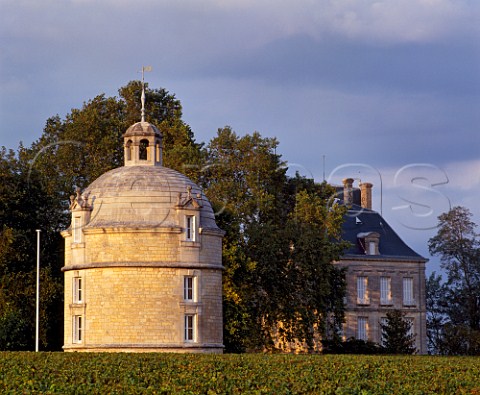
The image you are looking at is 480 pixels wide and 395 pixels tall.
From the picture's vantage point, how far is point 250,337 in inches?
3091

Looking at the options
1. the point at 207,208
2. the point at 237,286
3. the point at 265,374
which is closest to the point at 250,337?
the point at 237,286

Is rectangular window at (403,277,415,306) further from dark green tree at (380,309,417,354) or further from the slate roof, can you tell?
dark green tree at (380,309,417,354)

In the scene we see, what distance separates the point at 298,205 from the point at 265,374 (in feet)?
131

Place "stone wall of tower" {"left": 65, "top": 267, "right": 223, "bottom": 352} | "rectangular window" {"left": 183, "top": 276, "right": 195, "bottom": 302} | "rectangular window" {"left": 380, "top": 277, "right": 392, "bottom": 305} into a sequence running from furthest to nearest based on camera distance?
"rectangular window" {"left": 380, "top": 277, "right": 392, "bottom": 305}
"rectangular window" {"left": 183, "top": 276, "right": 195, "bottom": 302}
"stone wall of tower" {"left": 65, "top": 267, "right": 223, "bottom": 352}

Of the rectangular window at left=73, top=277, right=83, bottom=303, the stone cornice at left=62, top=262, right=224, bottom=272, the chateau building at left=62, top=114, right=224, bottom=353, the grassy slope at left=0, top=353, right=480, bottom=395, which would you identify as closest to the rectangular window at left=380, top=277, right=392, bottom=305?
the chateau building at left=62, top=114, right=224, bottom=353

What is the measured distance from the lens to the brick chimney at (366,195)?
10744 cm

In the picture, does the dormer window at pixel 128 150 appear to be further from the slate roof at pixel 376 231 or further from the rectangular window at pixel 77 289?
the slate roof at pixel 376 231

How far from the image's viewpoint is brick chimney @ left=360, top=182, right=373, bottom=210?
4230 inches

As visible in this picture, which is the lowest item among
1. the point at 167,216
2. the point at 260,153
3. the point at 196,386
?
the point at 196,386

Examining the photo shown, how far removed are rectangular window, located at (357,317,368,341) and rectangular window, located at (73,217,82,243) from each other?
118 ft

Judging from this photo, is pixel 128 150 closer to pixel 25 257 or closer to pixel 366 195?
pixel 25 257

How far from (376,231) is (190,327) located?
3848cm

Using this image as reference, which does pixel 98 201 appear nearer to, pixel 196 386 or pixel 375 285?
pixel 196 386

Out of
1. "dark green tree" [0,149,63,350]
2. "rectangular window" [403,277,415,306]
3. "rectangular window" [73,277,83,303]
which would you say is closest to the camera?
"rectangular window" [73,277,83,303]
